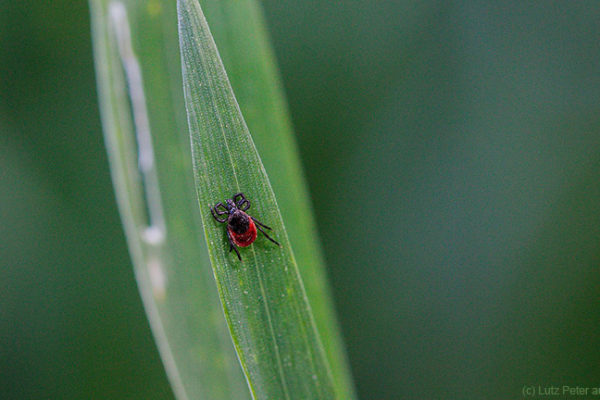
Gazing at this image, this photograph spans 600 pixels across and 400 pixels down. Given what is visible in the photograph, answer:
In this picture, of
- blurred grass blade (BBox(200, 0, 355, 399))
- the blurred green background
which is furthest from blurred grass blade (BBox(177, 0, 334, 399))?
the blurred green background

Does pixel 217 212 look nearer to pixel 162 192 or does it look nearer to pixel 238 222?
pixel 238 222

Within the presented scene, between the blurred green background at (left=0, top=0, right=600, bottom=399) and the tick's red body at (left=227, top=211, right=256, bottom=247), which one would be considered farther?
the blurred green background at (left=0, top=0, right=600, bottom=399)

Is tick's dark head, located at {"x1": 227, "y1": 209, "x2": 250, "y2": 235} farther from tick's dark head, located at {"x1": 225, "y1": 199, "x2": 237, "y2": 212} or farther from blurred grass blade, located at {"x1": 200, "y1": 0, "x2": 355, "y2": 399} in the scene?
blurred grass blade, located at {"x1": 200, "y1": 0, "x2": 355, "y2": 399}

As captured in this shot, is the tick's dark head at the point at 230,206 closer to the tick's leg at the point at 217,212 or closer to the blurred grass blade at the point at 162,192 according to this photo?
the tick's leg at the point at 217,212

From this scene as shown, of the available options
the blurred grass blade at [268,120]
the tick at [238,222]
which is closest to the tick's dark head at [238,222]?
the tick at [238,222]

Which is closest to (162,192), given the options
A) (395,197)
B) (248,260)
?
(248,260)
